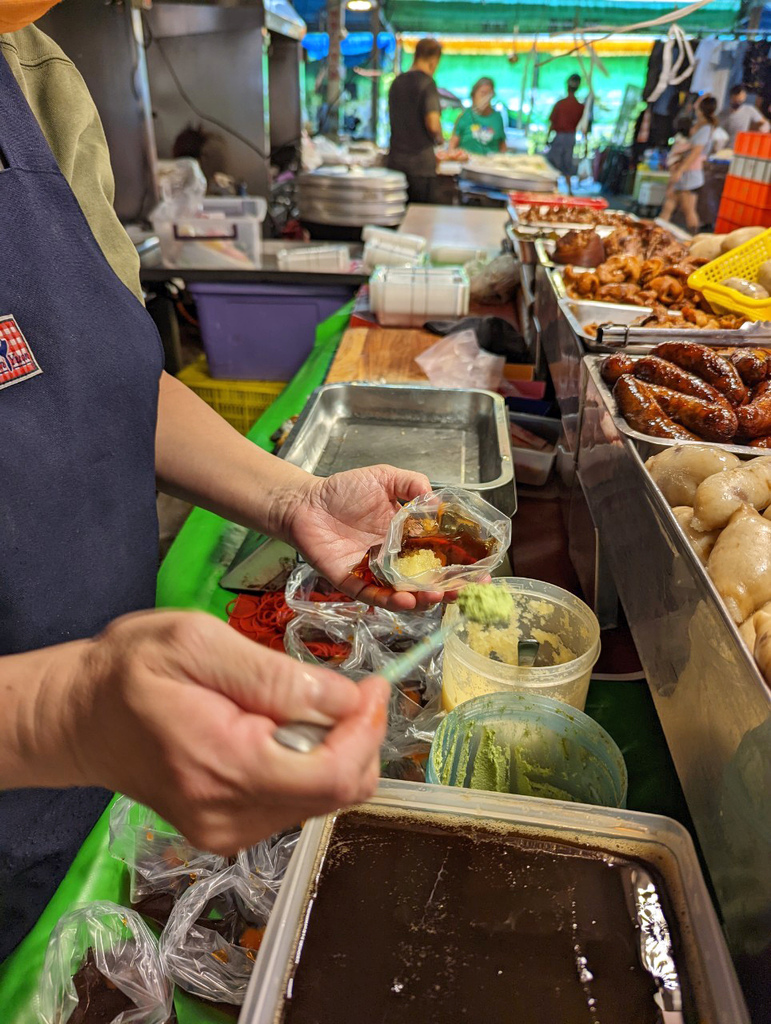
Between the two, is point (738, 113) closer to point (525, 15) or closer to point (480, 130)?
point (480, 130)

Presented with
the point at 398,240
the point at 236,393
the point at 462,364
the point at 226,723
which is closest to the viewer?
the point at 226,723

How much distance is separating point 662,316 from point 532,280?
1516 millimetres

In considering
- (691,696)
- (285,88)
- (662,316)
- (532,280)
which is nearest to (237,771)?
(691,696)

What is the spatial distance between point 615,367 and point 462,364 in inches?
56.4

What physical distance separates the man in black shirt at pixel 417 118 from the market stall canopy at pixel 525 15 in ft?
11.3

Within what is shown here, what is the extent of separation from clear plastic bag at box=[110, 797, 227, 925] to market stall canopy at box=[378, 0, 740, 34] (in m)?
12.8

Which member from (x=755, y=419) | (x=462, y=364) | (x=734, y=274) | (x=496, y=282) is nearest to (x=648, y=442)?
(x=755, y=419)

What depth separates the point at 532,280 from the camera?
3.83m

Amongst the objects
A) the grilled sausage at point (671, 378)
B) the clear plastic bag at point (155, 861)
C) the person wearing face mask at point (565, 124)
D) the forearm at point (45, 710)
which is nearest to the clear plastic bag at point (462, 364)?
the grilled sausage at point (671, 378)

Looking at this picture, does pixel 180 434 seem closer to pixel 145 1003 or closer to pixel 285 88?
pixel 145 1003

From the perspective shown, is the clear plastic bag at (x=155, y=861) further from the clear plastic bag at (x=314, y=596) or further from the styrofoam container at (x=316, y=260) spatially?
the styrofoam container at (x=316, y=260)

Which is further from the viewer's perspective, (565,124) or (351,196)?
(565,124)

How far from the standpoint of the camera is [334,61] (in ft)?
33.1

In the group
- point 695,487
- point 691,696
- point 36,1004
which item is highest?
point 695,487
